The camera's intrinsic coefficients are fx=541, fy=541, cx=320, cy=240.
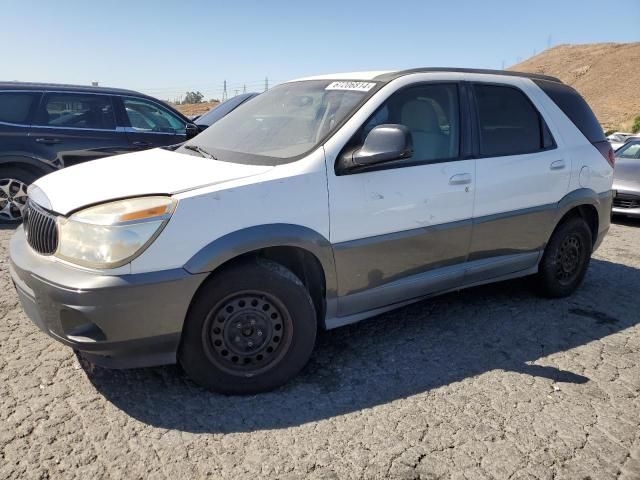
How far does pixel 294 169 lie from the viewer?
9.82 ft

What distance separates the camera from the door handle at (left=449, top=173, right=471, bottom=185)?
142 inches

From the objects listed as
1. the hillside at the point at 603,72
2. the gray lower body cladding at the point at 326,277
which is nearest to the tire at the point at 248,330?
the gray lower body cladding at the point at 326,277

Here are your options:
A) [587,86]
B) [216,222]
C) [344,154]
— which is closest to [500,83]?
[344,154]

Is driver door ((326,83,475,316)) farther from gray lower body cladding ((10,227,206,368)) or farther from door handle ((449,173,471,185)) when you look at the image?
gray lower body cladding ((10,227,206,368))

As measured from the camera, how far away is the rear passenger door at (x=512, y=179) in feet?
12.6

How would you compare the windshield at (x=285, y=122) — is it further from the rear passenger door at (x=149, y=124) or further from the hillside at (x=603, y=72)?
the hillside at (x=603, y=72)

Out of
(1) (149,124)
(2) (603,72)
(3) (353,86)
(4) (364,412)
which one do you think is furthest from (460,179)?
(2) (603,72)

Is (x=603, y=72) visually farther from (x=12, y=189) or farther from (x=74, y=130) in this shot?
(x=12, y=189)

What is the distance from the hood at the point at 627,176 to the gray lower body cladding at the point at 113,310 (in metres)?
7.77

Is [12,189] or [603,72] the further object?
[603,72]

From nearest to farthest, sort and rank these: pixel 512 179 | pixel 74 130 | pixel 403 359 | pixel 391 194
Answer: pixel 391 194
pixel 403 359
pixel 512 179
pixel 74 130

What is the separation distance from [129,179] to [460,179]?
2.11 meters

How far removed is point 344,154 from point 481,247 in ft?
4.53

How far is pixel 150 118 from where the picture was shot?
747cm
